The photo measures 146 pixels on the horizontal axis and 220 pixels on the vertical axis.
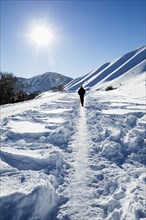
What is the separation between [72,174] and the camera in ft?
17.8

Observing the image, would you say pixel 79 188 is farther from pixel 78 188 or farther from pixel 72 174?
pixel 72 174

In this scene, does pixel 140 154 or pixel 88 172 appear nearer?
pixel 88 172

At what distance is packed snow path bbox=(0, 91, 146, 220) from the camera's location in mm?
4074

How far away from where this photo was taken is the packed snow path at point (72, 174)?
13.4 ft

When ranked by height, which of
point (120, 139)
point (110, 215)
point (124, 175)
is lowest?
point (110, 215)

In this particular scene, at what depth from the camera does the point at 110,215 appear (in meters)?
4.06

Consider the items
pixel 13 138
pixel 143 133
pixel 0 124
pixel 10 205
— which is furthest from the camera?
pixel 0 124

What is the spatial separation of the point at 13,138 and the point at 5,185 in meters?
3.21

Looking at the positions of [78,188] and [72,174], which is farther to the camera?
[72,174]

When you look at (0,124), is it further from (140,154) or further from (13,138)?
(140,154)

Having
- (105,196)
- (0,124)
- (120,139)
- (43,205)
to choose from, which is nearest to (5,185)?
(43,205)

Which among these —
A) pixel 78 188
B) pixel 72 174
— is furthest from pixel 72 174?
pixel 78 188

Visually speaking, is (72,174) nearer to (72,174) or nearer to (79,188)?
(72,174)

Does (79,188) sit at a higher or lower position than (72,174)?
lower
